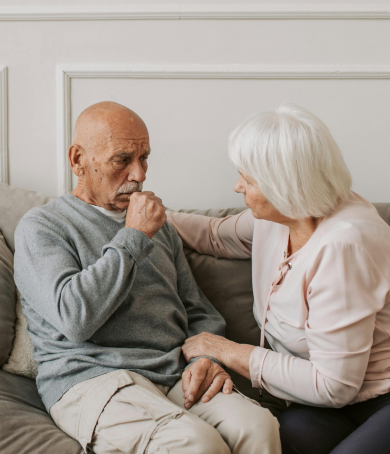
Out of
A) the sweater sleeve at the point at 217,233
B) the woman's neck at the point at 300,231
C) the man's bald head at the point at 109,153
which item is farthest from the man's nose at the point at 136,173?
the woman's neck at the point at 300,231

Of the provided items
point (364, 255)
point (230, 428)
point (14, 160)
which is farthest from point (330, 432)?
point (14, 160)

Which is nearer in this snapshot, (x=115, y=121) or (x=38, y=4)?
(x=115, y=121)

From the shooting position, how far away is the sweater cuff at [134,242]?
125 cm

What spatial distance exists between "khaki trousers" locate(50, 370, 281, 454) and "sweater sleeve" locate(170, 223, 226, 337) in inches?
12.2

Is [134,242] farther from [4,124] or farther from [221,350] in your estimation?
[4,124]

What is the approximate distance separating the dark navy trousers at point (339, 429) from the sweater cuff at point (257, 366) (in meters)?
0.15

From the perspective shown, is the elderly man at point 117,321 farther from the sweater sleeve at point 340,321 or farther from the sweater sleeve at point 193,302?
the sweater sleeve at point 340,321

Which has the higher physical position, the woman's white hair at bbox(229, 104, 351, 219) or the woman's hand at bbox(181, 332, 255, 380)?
the woman's white hair at bbox(229, 104, 351, 219)

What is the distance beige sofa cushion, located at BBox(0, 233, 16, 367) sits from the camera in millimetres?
1366

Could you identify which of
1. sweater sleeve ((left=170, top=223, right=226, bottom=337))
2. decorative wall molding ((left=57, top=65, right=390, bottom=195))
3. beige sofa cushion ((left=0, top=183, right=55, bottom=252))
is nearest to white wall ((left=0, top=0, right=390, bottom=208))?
decorative wall molding ((left=57, top=65, right=390, bottom=195))

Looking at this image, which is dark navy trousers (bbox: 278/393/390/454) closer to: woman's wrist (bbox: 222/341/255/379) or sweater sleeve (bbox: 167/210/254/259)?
woman's wrist (bbox: 222/341/255/379)

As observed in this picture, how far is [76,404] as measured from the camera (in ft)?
3.89

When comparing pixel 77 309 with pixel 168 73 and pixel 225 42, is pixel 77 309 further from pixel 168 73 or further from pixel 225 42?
pixel 225 42

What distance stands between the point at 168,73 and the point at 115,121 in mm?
620
